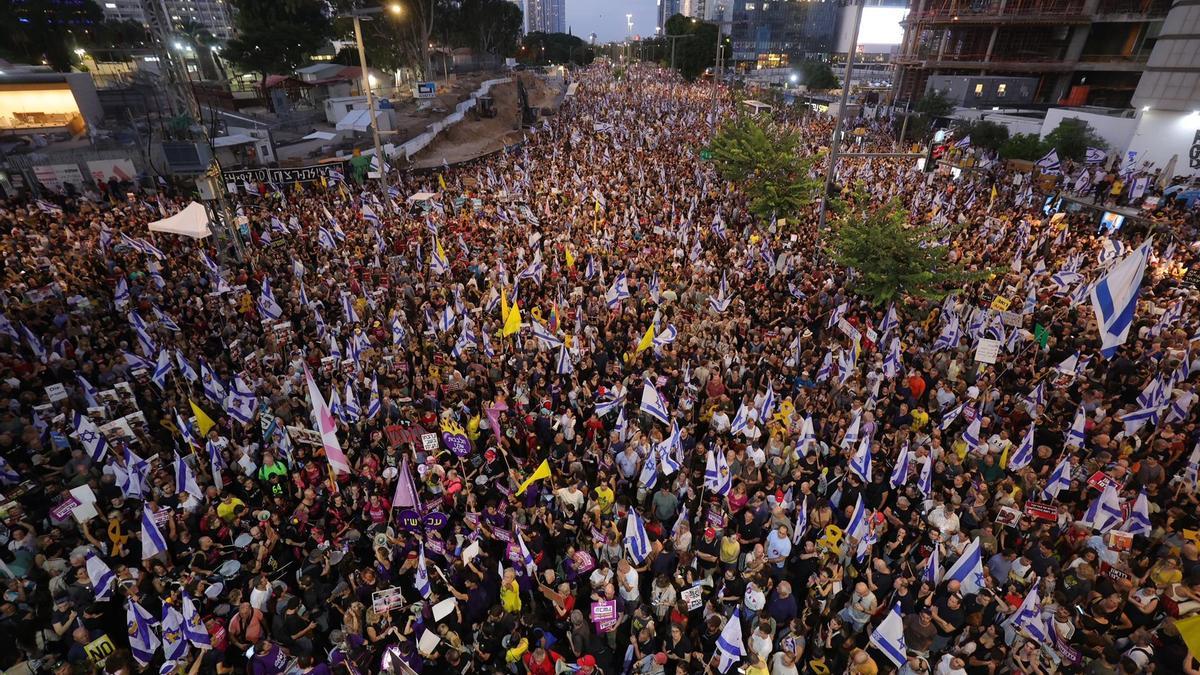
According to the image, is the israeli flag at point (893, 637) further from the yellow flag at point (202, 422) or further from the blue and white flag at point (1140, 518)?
the yellow flag at point (202, 422)

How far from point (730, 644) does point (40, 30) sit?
6633 cm

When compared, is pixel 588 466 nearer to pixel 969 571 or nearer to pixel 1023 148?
pixel 969 571

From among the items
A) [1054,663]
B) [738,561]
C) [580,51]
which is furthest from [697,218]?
[580,51]

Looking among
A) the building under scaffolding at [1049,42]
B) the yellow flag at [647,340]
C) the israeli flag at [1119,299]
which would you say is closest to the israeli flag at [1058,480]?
the israeli flag at [1119,299]

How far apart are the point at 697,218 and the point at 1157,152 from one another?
23.4m

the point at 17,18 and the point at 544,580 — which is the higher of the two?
the point at 17,18

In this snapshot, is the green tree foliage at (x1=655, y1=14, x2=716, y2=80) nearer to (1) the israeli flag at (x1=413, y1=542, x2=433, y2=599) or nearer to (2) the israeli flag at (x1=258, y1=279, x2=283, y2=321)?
(2) the israeli flag at (x1=258, y1=279, x2=283, y2=321)

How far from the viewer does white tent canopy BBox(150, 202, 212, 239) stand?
16.5m

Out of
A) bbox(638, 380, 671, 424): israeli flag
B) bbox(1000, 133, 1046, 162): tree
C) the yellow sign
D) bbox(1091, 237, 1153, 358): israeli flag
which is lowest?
the yellow sign

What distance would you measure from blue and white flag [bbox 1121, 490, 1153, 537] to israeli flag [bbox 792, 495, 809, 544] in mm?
4155

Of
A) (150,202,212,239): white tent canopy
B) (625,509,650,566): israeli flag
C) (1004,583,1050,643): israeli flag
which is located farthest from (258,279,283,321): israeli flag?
(1004,583,1050,643): israeli flag

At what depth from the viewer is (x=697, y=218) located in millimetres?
21719

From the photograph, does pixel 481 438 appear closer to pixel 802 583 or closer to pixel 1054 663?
pixel 802 583

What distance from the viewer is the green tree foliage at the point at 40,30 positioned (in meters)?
44.4
